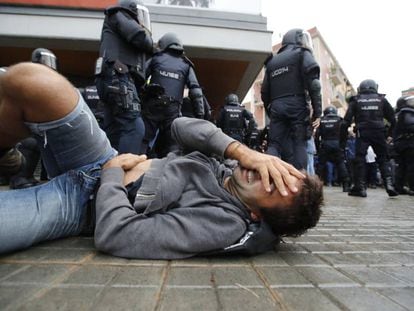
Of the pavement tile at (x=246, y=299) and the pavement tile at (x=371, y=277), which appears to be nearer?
the pavement tile at (x=246, y=299)

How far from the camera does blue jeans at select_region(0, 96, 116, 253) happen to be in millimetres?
1349

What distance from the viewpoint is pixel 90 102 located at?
4.91 meters

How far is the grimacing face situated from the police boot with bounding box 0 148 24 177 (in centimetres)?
121

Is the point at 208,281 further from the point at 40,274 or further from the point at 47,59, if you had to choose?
the point at 47,59

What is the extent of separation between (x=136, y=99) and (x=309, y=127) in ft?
7.93

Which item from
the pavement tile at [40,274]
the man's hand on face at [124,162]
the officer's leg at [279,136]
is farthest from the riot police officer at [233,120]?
the pavement tile at [40,274]

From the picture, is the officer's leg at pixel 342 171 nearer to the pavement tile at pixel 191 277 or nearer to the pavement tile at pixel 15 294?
the pavement tile at pixel 191 277

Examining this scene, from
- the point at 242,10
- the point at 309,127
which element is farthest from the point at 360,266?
the point at 242,10

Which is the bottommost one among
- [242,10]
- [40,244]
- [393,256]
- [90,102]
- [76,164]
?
[393,256]

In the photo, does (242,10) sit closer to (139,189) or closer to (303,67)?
(303,67)

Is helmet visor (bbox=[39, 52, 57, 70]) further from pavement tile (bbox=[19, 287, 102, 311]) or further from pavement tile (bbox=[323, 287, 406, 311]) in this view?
pavement tile (bbox=[323, 287, 406, 311])

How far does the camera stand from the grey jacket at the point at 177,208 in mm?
1349

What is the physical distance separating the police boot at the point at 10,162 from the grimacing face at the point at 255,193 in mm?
1213

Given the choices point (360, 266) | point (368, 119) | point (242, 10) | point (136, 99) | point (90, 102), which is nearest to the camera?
point (360, 266)
